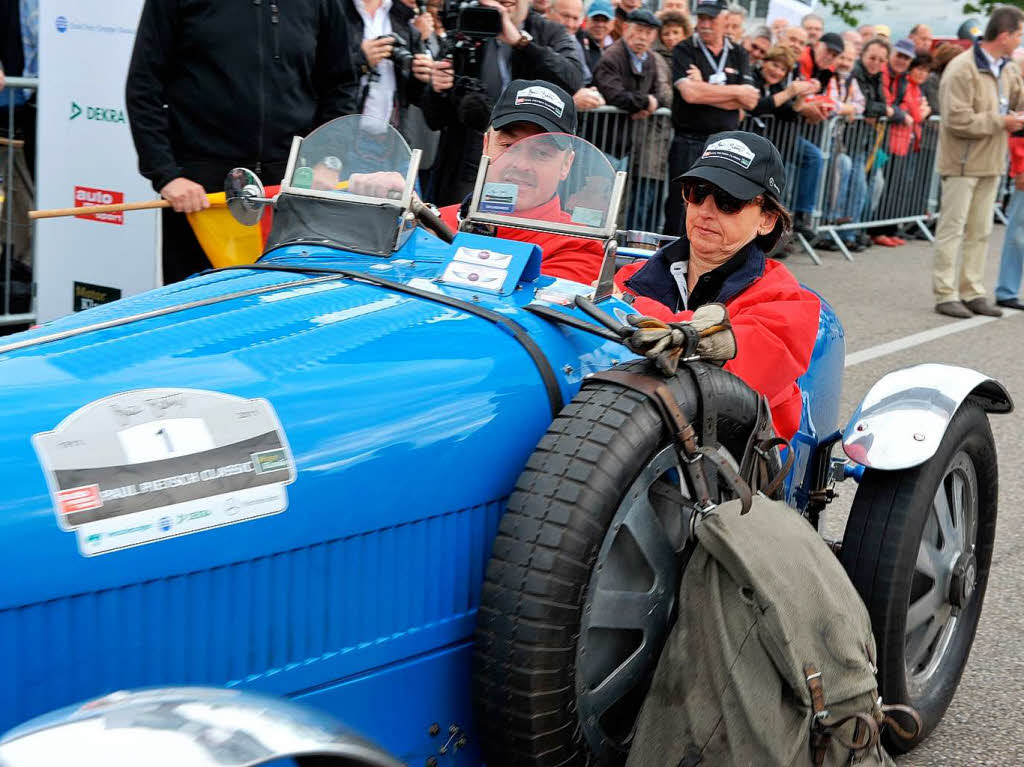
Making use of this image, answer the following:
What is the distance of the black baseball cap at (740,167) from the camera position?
A: 302 centimetres

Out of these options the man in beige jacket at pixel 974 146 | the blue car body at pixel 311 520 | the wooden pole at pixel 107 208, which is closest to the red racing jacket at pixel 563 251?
the blue car body at pixel 311 520

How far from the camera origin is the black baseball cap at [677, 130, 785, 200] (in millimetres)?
3016

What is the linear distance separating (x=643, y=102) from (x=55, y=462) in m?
7.37

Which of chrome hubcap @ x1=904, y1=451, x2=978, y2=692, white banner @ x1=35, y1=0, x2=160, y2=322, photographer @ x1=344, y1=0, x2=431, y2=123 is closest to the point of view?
chrome hubcap @ x1=904, y1=451, x2=978, y2=692

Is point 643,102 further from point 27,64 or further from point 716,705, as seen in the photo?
point 716,705

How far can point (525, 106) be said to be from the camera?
Answer: 3471 mm

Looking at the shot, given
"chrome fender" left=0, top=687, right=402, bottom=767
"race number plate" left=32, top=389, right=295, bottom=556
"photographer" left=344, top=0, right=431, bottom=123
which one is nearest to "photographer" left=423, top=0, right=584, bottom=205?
"photographer" left=344, top=0, right=431, bottom=123

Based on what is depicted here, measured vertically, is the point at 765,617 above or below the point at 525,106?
below

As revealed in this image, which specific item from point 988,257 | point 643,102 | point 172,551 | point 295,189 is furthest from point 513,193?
point 988,257

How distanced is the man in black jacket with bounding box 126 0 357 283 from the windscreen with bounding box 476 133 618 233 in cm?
164

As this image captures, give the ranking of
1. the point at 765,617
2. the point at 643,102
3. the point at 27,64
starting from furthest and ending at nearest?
the point at 643,102 < the point at 27,64 < the point at 765,617

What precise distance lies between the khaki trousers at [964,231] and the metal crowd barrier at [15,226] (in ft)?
20.8

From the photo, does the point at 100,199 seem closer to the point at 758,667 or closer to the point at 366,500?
the point at 366,500

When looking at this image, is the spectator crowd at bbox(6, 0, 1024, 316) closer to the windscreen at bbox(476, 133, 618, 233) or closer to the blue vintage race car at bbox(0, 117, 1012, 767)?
the windscreen at bbox(476, 133, 618, 233)
